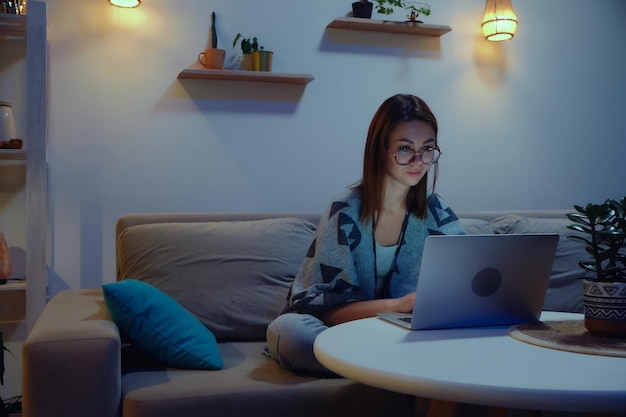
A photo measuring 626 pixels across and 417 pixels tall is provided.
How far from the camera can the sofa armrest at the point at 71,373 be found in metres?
1.48

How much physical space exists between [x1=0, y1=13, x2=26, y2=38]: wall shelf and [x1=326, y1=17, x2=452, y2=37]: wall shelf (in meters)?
1.17

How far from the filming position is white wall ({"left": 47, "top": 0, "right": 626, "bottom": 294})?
264cm

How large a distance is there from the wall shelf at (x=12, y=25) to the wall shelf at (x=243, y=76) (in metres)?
0.57

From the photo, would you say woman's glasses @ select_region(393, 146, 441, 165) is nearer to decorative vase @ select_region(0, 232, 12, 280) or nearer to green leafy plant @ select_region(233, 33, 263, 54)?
green leafy plant @ select_region(233, 33, 263, 54)

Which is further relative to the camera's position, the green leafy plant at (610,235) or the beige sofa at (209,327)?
the beige sofa at (209,327)

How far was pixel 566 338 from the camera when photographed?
1.29m

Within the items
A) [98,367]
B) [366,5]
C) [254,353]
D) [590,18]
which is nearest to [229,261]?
[254,353]

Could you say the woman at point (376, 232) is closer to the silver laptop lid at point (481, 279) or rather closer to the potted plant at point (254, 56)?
the silver laptop lid at point (481, 279)

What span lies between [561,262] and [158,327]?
1.51 m

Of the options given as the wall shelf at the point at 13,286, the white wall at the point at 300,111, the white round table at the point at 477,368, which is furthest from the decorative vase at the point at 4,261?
the white round table at the point at 477,368

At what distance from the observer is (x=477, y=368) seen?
105 cm

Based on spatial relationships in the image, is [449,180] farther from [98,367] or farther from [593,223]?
[98,367]

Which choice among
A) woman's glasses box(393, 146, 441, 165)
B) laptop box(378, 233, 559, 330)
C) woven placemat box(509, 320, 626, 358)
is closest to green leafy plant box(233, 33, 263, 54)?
woman's glasses box(393, 146, 441, 165)

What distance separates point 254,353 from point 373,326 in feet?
2.18
